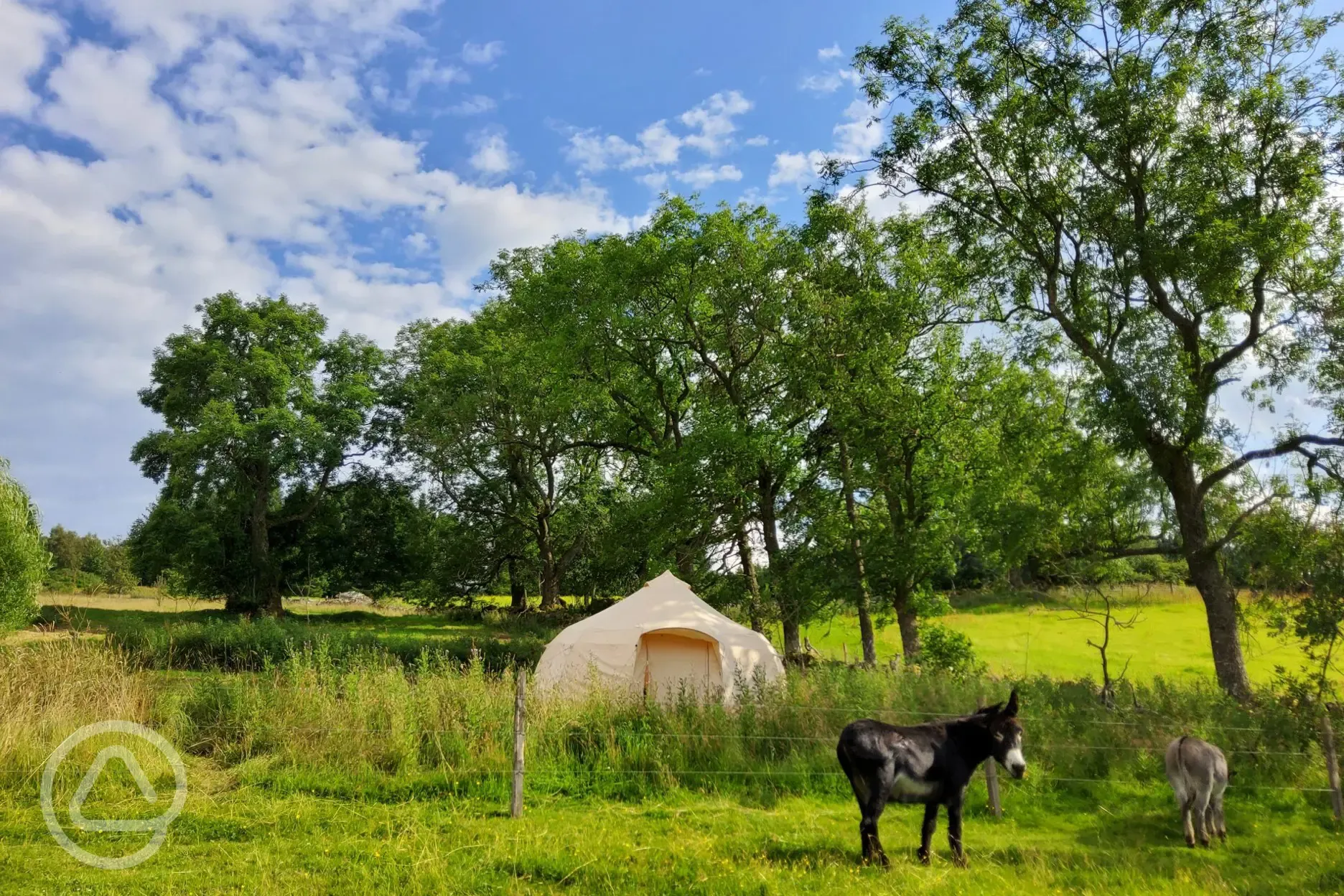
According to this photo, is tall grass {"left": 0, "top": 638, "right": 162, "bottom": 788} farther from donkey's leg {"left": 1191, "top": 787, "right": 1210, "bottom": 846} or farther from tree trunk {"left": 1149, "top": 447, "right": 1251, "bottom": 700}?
tree trunk {"left": 1149, "top": 447, "right": 1251, "bottom": 700}

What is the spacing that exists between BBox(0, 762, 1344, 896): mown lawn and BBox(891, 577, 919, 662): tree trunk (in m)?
10.1

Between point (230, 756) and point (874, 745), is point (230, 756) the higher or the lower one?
the lower one

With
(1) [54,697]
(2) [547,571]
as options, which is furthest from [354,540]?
(1) [54,697]

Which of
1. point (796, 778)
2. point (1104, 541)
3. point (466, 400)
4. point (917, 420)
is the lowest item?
point (796, 778)

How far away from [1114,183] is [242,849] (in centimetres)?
1482

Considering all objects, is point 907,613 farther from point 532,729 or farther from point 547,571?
point 547,571

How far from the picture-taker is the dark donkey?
6375 mm

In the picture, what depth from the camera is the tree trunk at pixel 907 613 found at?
18.8 m

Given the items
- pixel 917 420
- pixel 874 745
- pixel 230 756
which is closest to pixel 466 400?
pixel 917 420

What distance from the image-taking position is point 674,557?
22516mm

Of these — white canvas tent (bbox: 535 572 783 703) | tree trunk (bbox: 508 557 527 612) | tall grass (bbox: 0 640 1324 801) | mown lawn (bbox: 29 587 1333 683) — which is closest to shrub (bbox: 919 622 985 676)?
white canvas tent (bbox: 535 572 783 703)

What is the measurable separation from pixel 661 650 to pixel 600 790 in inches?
274

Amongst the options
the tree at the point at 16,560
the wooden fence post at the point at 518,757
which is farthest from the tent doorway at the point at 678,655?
the tree at the point at 16,560

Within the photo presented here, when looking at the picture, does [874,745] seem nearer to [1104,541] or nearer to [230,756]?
[230,756]
